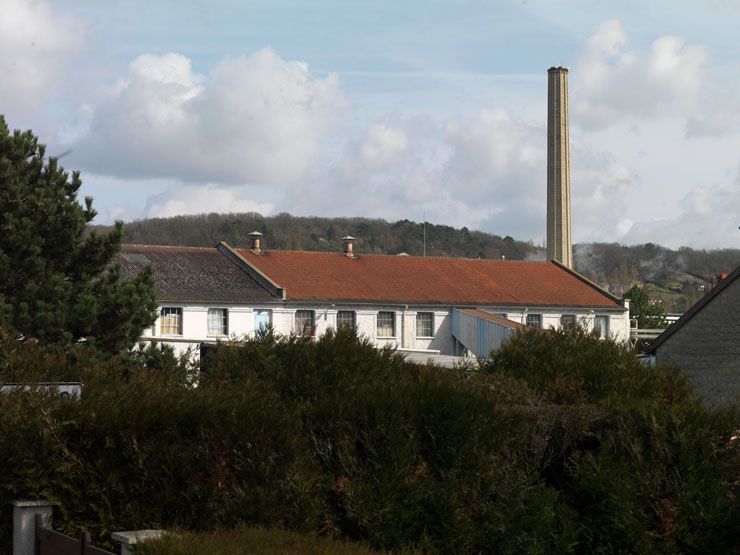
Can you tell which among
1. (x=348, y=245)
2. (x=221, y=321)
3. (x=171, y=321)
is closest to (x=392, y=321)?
(x=348, y=245)

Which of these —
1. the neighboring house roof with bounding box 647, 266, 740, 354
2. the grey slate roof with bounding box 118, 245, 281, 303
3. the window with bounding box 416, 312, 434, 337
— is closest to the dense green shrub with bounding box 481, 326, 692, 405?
the neighboring house roof with bounding box 647, 266, 740, 354

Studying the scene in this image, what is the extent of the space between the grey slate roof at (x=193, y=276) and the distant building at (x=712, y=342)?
22042 mm

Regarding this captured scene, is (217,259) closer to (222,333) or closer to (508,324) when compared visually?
(222,333)

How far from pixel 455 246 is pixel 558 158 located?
2972 inches

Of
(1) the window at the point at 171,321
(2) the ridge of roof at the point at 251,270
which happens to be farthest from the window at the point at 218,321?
(2) the ridge of roof at the point at 251,270

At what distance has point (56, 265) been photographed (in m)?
28.6

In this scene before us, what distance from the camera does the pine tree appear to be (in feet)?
88.7

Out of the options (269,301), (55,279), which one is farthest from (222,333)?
(55,279)

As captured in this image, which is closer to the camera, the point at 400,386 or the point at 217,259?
the point at 400,386

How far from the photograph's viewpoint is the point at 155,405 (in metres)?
10.6

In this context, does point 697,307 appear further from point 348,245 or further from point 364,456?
point 364,456

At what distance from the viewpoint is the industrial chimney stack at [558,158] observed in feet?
275

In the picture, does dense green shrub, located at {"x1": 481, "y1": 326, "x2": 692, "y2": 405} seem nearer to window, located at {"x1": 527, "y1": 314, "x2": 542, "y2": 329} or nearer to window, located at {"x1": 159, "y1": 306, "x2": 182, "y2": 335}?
window, located at {"x1": 159, "y1": 306, "x2": 182, "y2": 335}

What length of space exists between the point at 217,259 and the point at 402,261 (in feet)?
38.4
